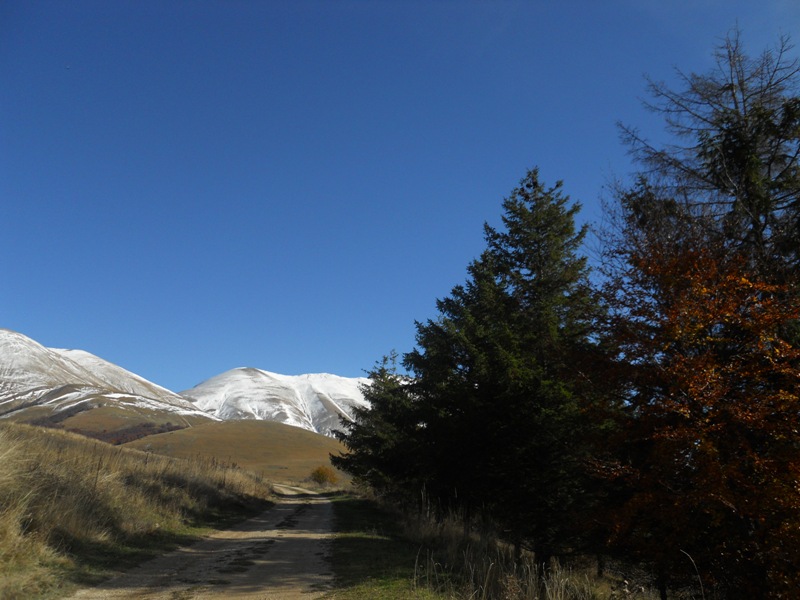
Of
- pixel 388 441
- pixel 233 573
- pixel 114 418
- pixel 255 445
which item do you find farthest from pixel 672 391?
pixel 114 418

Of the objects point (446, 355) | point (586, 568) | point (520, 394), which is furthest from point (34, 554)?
point (586, 568)

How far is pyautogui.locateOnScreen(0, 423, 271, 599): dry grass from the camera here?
7.60 metres

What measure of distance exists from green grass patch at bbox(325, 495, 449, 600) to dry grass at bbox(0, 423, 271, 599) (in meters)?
3.94

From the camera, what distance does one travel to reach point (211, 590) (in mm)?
7938

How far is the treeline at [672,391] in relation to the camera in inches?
397

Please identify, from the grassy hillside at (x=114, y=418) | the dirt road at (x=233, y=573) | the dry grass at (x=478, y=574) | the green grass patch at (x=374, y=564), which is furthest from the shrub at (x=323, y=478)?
the dirt road at (x=233, y=573)

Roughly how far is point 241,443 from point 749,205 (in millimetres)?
136831

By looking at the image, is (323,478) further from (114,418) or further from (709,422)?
(114,418)

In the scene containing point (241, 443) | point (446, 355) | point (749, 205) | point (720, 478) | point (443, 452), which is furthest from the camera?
point (241, 443)

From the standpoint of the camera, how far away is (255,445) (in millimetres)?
135375

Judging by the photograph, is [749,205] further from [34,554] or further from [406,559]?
[34,554]

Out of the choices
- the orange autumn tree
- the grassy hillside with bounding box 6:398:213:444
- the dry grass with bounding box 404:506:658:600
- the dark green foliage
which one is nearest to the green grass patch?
the dry grass with bounding box 404:506:658:600

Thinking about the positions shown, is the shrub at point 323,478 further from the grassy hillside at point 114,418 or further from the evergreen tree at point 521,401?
the grassy hillside at point 114,418

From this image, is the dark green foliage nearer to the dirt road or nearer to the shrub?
the dirt road
